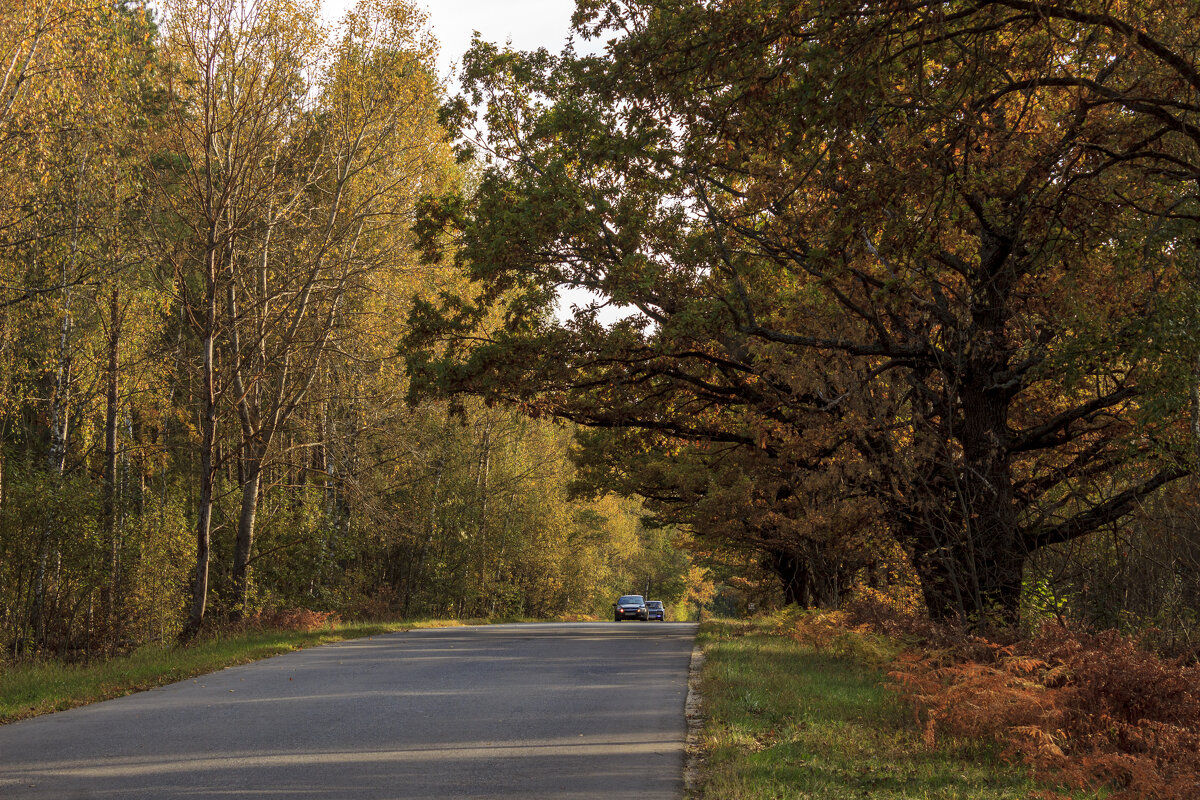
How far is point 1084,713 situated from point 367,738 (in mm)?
6057

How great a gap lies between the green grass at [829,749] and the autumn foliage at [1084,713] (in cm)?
22

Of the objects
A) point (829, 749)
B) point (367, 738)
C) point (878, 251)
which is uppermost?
point (878, 251)

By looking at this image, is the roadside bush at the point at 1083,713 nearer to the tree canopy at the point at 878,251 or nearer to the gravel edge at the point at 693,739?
the gravel edge at the point at 693,739

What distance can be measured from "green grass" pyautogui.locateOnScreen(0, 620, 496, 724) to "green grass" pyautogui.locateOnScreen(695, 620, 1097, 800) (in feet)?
23.6

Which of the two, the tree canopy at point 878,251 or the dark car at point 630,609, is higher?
the tree canopy at point 878,251

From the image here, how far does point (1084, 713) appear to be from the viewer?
7.73 metres

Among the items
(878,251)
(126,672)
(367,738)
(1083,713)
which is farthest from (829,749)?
(126,672)

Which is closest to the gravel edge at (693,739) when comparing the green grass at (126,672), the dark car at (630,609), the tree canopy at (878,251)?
the tree canopy at (878,251)

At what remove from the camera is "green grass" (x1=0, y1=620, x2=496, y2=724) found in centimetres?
1078

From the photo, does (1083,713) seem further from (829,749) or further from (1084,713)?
(829,749)

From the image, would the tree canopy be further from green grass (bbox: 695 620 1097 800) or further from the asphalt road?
the asphalt road

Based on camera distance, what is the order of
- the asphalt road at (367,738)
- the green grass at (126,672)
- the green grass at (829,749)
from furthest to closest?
1. the green grass at (126,672)
2. the asphalt road at (367,738)
3. the green grass at (829,749)

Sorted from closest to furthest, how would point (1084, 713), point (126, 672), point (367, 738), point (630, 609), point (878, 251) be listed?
point (1084, 713), point (367, 738), point (878, 251), point (126, 672), point (630, 609)

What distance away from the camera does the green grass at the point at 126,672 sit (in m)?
10.8
